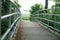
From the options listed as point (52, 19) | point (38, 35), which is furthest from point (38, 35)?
point (52, 19)

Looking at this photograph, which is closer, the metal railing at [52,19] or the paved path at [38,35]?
the paved path at [38,35]

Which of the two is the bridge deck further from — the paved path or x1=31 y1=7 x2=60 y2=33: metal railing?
x1=31 y1=7 x2=60 y2=33: metal railing

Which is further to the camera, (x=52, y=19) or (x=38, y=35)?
(x=52, y=19)

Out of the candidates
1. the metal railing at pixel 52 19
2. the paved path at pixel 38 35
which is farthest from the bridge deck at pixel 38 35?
the metal railing at pixel 52 19

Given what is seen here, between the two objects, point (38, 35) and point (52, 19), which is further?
point (52, 19)

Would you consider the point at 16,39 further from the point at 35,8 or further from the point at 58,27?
the point at 35,8

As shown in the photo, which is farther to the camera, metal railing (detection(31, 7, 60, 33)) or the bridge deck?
metal railing (detection(31, 7, 60, 33))

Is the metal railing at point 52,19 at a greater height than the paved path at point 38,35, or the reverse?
the metal railing at point 52,19

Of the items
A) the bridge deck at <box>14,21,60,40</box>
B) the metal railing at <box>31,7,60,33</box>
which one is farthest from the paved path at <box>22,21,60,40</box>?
the metal railing at <box>31,7,60,33</box>

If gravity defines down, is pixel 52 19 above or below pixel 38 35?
above

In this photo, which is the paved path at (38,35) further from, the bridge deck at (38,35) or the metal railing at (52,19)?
the metal railing at (52,19)

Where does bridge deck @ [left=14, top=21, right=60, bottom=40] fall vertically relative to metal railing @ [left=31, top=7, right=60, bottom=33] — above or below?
below

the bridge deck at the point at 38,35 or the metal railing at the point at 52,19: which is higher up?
the metal railing at the point at 52,19

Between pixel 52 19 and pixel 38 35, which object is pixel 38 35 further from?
pixel 52 19
